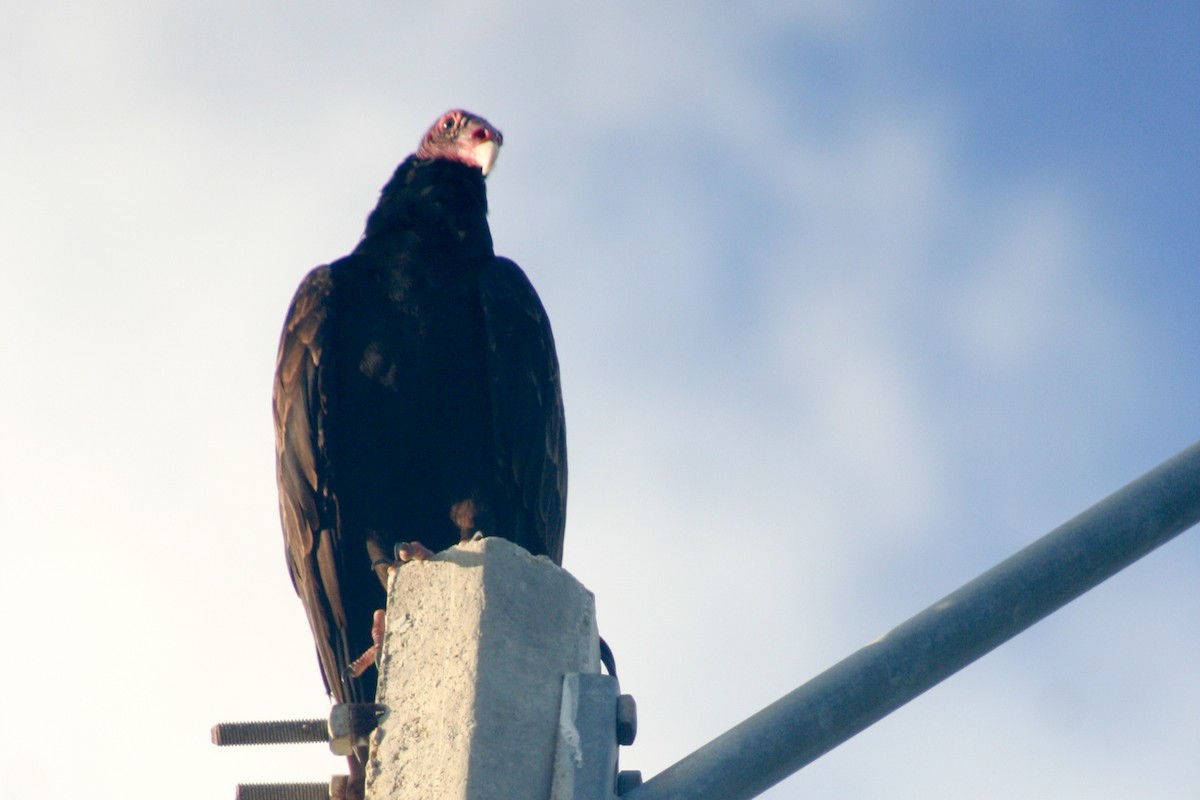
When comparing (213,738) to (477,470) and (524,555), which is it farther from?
(477,470)

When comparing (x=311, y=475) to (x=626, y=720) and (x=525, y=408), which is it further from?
(x=626, y=720)

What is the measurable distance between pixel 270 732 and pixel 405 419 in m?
1.87

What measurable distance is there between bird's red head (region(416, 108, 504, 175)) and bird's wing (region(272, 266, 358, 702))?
0.98 metres

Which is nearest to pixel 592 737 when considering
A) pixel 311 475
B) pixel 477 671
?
pixel 477 671

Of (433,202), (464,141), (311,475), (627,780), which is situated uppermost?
(464,141)

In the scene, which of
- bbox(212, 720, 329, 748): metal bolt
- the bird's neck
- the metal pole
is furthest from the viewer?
the bird's neck

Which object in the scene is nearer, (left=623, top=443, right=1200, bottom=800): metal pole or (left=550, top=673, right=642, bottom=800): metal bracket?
(left=623, top=443, right=1200, bottom=800): metal pole

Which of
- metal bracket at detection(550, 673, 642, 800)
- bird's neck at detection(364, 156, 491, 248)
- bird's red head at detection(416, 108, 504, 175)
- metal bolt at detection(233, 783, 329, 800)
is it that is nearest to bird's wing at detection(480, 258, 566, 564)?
bird's neck at detection(364, 156, 491, 248)

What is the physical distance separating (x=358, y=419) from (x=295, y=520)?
351mm

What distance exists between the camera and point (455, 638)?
2.19 meters

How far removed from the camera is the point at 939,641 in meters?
1.81

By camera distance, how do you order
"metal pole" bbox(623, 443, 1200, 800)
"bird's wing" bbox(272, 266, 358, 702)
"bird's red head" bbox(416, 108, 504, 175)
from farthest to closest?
"bird's red head" bbox(416, 108, 504, 175) < "bird's wing" bbox(272, 266, 358, 702) < "metal pole" bbox(623, 443, 1200, 800)

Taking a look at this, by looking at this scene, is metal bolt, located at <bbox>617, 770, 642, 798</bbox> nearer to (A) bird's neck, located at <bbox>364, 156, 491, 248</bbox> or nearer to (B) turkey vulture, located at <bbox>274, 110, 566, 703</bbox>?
(B) turkey vulture, located at <bbox>274, 110, 566, 703</bbox>

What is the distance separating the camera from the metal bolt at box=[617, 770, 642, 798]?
1974mm
